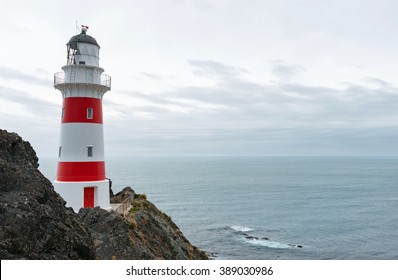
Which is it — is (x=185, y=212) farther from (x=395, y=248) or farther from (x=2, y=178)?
(x=2, y=178)

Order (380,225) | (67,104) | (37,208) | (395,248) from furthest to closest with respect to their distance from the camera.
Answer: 1. (380,225)
2. (395,248)
3. (67,104)
4. (37,208)

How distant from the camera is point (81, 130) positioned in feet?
73.2

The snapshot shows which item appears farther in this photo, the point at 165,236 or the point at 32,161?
the point at 165,236

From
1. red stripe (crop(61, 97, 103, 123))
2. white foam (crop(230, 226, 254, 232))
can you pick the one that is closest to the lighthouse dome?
red stripe (crop(61, 97, 103, 123))

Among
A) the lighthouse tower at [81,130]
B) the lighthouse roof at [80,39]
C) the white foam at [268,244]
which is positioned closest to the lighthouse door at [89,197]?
the lighthouse tower at [81,130]

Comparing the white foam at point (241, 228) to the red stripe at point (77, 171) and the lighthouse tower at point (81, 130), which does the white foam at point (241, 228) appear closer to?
the lighthouse tower at point (81, 130)

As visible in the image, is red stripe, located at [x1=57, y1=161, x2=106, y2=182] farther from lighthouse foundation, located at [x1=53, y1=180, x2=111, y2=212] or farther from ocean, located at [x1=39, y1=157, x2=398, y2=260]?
ocean, located at [x1=39, y1=157, x2=398, y2=260]

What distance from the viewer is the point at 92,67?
896 inches

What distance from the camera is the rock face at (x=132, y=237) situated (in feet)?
47.1

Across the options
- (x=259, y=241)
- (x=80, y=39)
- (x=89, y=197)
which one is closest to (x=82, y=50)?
(x=80, y=39)

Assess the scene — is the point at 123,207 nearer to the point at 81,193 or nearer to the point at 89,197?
the point at 89,197

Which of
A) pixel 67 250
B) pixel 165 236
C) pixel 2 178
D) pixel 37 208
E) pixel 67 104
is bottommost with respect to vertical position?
pixel 165 236
